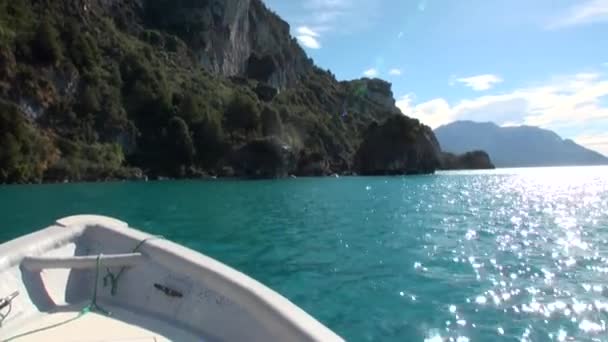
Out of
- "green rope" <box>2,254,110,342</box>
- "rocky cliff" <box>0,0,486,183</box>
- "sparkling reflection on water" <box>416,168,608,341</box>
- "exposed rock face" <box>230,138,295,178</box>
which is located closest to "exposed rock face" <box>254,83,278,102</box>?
"rocky cliff" <box>0,0,486,183</box>

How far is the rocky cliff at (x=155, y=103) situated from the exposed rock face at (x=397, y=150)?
1.42 ft

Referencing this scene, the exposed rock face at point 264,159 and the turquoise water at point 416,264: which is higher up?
the exposed rock face at point 264,159

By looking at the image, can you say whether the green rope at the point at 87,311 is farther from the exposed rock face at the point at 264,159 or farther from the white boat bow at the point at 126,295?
the exposed rock face at the point at 264,159

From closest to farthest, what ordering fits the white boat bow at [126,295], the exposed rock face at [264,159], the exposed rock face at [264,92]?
the white boat bow at [126,295]
the exposed rock face at [264,159]
the exposed rock face at [264,92]

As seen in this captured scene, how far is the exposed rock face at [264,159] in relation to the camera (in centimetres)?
9694

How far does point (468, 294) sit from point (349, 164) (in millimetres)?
142669

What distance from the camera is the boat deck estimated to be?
13.8 ft

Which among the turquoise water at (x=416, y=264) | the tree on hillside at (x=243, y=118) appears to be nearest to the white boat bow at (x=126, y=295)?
the turquoise water at (x=416, y=264)

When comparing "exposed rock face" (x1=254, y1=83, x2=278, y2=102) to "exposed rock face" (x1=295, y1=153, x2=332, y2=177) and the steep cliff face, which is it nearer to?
the steep cliff face

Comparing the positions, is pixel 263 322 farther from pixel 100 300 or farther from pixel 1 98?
pixel 1 98

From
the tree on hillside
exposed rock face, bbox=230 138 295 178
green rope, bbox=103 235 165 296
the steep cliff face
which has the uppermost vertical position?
the steep cliff face

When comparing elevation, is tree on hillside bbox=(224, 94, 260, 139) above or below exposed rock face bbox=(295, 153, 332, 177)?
above

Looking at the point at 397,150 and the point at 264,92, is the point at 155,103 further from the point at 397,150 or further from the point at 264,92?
the point at 397,150

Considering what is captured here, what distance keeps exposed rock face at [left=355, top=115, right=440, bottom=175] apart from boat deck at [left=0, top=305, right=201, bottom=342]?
450ft
